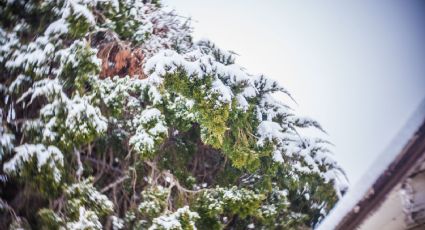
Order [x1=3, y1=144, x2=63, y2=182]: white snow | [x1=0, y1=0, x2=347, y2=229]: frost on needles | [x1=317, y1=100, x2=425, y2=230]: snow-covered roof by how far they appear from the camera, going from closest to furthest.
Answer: [x1=317, y1=100, x2=425, y2=230]: snow-covered roof, [x1=3, y1=144, x2=63, y2=182]: white snow, [x1=0, y1=0, x2=347, y2=229]: frost on needles

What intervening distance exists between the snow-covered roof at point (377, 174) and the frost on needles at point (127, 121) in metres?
2.33

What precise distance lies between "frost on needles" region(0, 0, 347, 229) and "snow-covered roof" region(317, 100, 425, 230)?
2333mm

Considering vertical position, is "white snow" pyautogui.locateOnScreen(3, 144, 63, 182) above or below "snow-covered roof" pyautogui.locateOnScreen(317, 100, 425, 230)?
below

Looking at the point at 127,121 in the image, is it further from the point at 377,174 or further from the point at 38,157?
the point at 377,174

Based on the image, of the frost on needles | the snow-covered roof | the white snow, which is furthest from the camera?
the frost on needles

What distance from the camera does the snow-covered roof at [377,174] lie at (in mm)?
1333

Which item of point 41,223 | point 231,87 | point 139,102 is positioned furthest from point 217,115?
point 41,223

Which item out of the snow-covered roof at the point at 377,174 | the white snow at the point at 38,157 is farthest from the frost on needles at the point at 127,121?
the snow-covered roof at the point at 377,174

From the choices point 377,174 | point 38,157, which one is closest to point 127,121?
Answer: point 38,157

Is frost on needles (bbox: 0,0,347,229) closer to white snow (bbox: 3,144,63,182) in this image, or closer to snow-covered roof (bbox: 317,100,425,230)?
white snow (bbox: 3,144,63,182)

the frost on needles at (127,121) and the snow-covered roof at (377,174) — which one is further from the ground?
the snow-covered roof at (377,174)

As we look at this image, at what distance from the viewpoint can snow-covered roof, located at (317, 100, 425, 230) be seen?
52.5 inches

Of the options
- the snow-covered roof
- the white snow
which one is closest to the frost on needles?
the white snow

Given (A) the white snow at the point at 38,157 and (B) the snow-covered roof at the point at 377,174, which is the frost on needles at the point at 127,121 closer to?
(A) the white snow at the point at 38,157
